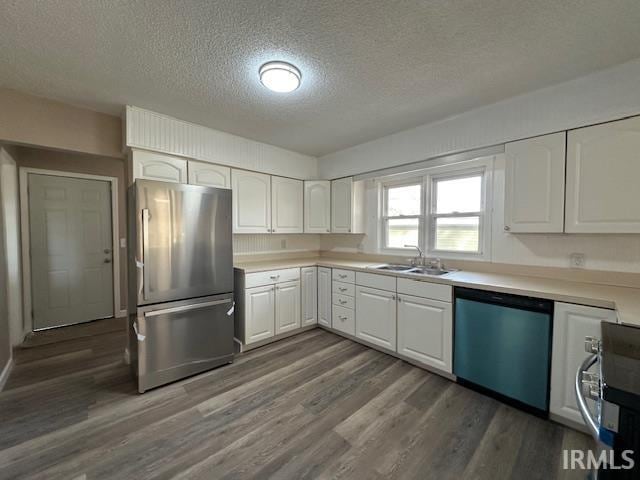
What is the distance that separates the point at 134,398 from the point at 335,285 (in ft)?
6.87

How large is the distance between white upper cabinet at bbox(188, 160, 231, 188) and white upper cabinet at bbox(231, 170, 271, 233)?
8 centimetres

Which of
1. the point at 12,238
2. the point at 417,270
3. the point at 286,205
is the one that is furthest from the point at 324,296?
the point at 12,238

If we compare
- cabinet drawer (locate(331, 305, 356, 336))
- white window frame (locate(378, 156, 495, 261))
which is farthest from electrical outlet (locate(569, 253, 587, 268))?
cabinet drawer (locate(331, 305, 356, 336))

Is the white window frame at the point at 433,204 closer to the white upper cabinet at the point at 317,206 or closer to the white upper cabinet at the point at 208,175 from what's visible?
the white upper cabinet at the point at 317,206

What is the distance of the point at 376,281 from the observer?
274cm

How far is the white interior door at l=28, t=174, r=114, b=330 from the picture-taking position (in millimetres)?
3242

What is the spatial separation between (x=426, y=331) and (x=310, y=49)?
2365 mm

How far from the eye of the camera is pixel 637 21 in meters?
1.39

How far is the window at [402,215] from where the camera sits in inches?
123

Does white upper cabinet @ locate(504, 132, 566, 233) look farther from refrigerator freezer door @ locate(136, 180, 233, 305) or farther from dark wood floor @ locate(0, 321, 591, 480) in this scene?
refrigerator freezer door @ locate(136, 180, 233, 305)

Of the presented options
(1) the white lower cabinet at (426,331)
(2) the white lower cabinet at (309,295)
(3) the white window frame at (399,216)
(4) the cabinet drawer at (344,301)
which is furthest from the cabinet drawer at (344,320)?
(3) the white window frame at (399,216)

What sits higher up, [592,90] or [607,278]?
[592,90]

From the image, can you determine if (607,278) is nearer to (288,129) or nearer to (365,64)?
(365,64)

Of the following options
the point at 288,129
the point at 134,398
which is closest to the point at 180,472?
the point at 134,398
